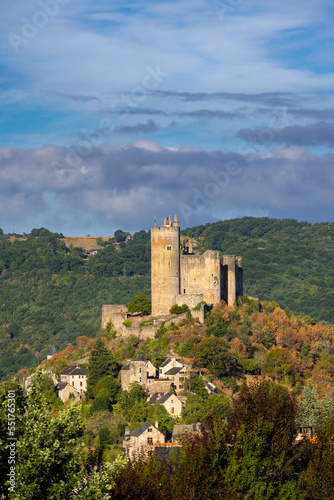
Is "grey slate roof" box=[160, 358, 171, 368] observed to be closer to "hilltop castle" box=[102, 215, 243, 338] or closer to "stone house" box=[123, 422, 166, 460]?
"hilltop castle" box=[102, 215, 243, 338]

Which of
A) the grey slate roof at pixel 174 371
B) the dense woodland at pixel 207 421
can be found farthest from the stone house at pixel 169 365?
the dense woodland at pixel 207 421

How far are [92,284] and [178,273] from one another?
362 ft

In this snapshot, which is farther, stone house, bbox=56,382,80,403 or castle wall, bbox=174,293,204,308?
castle wall, bbox=174,293,204,308

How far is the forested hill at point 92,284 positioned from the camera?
151 metres

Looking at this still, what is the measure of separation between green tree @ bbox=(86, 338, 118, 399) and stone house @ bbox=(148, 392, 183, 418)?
272 inches

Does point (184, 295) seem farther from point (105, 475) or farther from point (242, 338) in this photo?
point (105, 475)

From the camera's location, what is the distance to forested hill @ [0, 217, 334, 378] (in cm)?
15075

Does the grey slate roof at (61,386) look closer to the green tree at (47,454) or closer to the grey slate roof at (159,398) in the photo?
the grey slate roof at (159,398)

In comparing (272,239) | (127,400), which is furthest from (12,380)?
(272,239)

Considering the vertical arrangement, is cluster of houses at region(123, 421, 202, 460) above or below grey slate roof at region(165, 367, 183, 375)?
below

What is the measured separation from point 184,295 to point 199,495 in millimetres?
33535

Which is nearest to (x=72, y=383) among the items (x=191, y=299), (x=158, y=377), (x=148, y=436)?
(x=158, y=377)

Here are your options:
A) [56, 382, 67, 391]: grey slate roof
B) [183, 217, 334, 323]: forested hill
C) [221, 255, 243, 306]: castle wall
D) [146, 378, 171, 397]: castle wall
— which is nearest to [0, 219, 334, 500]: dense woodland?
[56, 382, 67, 391]: grey slate roof

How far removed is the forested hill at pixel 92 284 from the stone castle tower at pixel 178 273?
69445 mm
